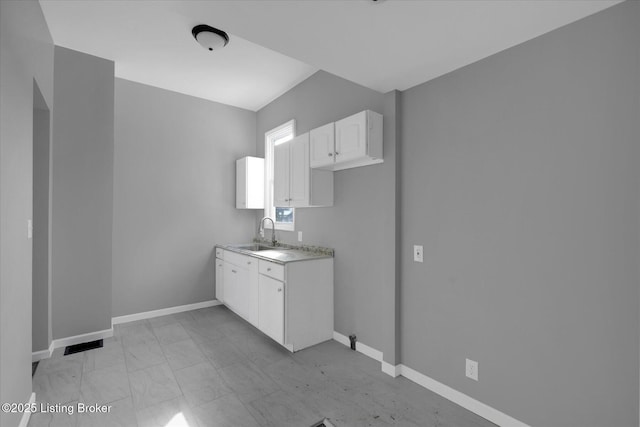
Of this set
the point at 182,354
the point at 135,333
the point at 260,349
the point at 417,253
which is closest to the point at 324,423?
the point at 260,349

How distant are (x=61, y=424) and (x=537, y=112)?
3.68m

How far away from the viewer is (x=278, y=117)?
439 cm

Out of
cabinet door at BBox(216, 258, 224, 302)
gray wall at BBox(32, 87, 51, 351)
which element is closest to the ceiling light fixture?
gray wall at BBox(32, 87, 51, 351)

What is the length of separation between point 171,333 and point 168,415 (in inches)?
62.4

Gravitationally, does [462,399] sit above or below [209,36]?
below

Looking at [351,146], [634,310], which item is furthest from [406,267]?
[634,310]

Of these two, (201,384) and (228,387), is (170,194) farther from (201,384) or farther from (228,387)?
(228,387)

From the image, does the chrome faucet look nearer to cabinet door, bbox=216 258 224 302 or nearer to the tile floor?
cabinet door, bbox=216 258 224 302

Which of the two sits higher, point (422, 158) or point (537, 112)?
point (537, 112)

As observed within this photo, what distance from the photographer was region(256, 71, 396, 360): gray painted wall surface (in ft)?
8.86

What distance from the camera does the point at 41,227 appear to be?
9.68 feet

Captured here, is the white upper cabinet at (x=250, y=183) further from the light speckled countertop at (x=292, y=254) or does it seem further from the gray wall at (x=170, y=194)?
the light speckled countertop at (x=292, y=254)

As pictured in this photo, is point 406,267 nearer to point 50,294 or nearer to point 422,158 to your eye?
point 422,158

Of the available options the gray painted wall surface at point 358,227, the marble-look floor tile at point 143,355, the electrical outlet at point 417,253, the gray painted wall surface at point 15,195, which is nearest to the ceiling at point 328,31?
the gray painted wall surface at point 358,227
